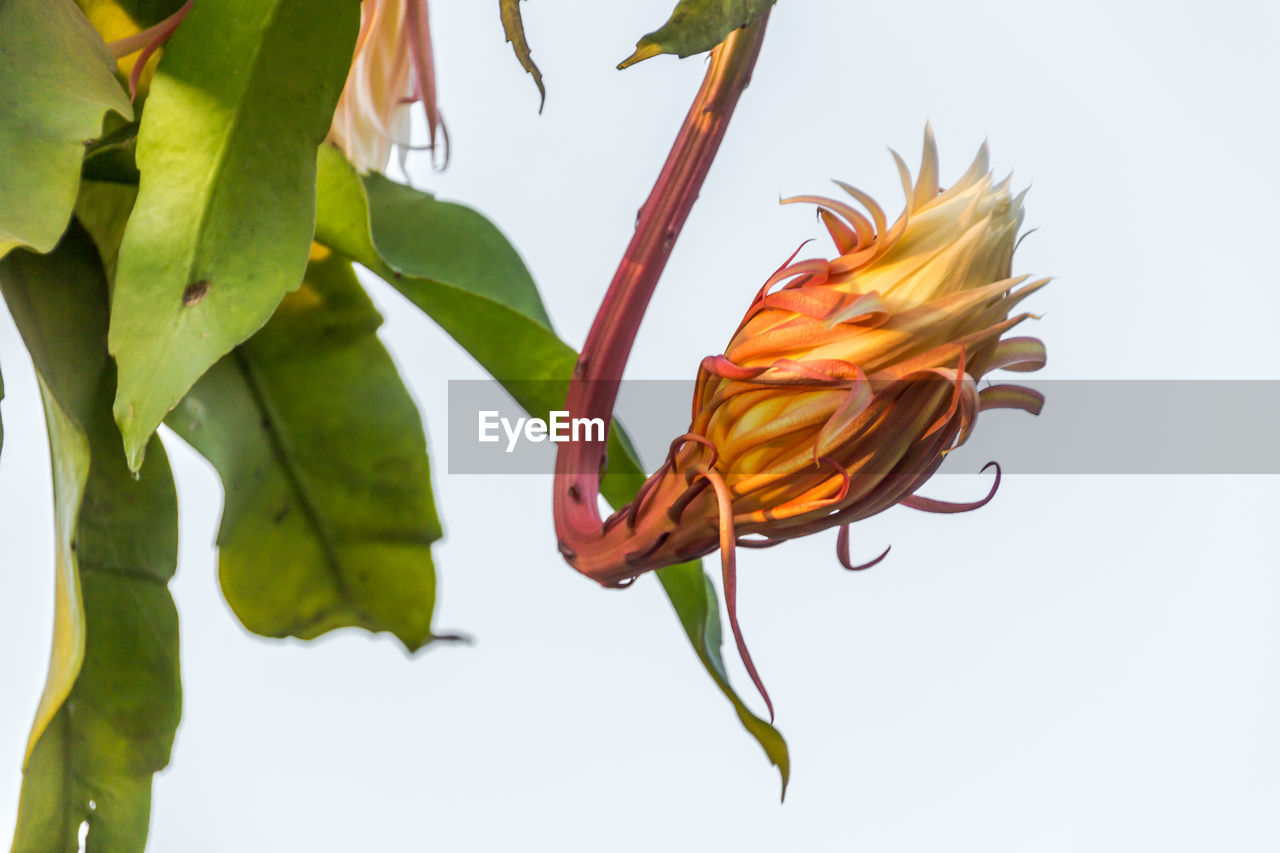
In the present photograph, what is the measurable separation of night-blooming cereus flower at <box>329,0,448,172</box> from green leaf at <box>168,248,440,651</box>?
0.07m

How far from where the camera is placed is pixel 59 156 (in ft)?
0.85

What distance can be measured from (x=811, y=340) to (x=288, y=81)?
0.15 meters

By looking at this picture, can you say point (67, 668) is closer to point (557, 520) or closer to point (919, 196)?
point (557, 520)

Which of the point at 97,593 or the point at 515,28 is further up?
the point at 515,28

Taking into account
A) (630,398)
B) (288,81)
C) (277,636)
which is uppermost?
(288,81)

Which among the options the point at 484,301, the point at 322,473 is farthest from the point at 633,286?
the point at 322,473

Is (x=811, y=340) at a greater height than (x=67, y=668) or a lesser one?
greater

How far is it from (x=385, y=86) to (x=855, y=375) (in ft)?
0.88

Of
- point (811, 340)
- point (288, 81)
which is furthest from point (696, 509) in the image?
point (288, 81)

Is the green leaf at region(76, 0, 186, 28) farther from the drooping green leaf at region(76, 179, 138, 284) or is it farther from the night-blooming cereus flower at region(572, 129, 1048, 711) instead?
the night-blooming cereus flower at region(572, 129, 1048, 711)

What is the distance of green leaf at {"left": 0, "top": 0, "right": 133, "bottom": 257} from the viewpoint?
0.82ft

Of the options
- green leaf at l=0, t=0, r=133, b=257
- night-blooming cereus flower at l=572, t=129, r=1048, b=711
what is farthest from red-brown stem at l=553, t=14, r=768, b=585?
green leaf at l=0, t=0, r=133, b=257

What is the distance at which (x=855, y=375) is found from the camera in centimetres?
23

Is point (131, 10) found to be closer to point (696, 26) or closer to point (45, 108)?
point (45, 108)
